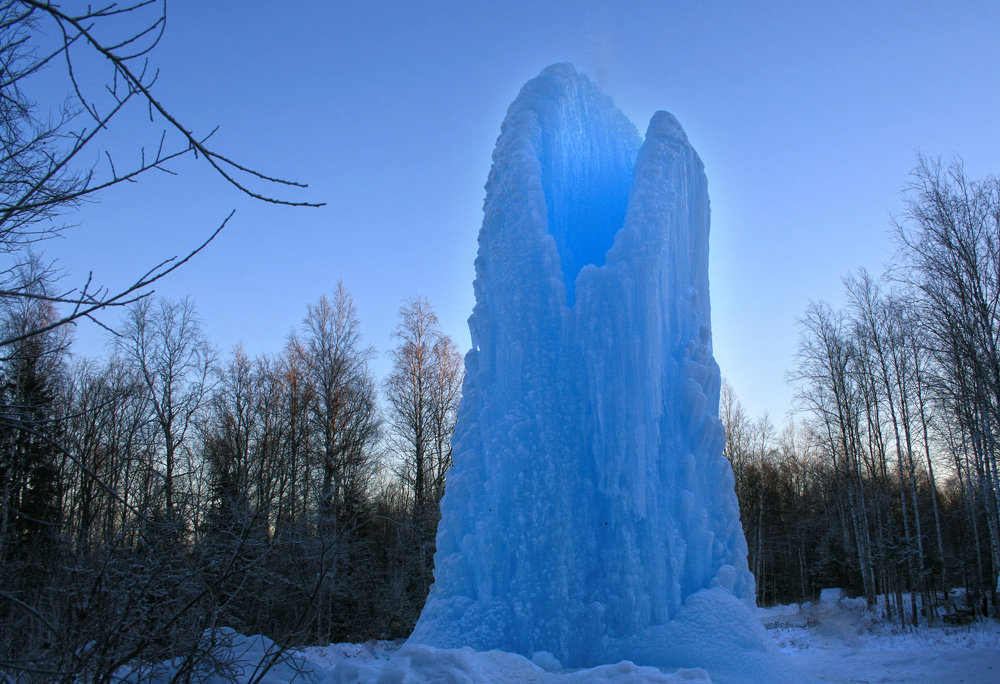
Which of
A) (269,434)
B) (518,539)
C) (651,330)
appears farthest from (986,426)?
(269,434)

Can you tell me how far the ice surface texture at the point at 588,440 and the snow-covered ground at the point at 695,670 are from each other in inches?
28.1

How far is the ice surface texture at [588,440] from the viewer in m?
6.18

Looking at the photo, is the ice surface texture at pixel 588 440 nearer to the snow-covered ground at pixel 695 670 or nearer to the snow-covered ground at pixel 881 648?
the snow-covered ground at pixel 695 670

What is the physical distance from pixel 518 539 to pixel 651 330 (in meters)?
2.75

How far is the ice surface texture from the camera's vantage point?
20.3ft

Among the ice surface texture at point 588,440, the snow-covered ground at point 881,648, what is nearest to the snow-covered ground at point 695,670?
the snow-covered ground at point 881,648

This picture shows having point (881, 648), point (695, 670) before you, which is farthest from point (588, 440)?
point (881, 648)

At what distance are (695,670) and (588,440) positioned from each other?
8.05 feet

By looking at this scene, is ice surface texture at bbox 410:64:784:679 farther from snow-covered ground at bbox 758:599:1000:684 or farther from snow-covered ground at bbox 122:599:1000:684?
snow-covered ground at bbox 758:599:1000:684

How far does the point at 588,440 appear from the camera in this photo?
22.2 ft

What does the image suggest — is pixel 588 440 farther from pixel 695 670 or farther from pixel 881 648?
pixel 881 648

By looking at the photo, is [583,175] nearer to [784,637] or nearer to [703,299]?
[703,299]

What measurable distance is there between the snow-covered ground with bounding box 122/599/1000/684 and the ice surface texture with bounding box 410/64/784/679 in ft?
2.34

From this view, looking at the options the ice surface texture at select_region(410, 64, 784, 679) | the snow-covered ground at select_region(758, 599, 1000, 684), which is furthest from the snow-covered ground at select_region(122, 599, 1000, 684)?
the ice surface texture at select_region(410, 64, 784, 679)
